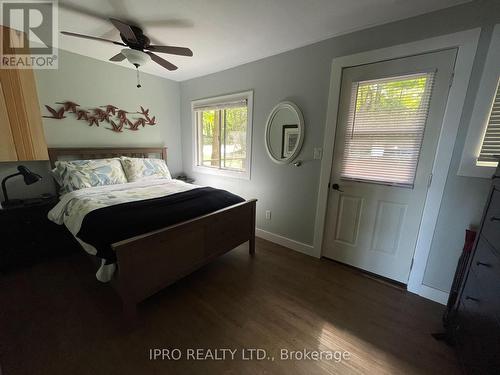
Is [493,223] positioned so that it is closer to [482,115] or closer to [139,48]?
[482,115]

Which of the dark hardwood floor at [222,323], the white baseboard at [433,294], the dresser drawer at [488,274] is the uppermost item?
the dresser drawer at [488,274]

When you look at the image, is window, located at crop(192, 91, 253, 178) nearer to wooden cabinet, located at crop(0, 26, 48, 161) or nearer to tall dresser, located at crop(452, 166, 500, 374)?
wooden cabinet, located at crop(0, 26, 48, 161)

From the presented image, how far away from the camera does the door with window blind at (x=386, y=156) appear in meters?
1.68

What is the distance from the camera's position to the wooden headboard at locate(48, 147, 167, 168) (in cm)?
255

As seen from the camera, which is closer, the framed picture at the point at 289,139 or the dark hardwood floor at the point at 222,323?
the dark hardwood floor at the point at 222,323

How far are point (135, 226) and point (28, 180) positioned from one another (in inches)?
57.9

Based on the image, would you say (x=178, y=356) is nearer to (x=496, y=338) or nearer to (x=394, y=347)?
(x=394, y=347)

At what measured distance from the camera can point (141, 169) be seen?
2875mm

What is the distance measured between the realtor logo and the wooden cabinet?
0.23 feet

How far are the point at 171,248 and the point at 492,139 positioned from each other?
250 cm

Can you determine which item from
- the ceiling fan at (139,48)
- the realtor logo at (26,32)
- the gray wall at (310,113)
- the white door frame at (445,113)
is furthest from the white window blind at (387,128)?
the realtor logo at (26,32)

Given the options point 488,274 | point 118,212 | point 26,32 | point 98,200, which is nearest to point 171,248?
point 118,212

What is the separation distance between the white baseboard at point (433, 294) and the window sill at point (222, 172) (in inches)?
87.1

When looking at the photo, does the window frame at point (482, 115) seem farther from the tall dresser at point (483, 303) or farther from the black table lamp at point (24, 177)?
the black table lamp at point (24, 177)
